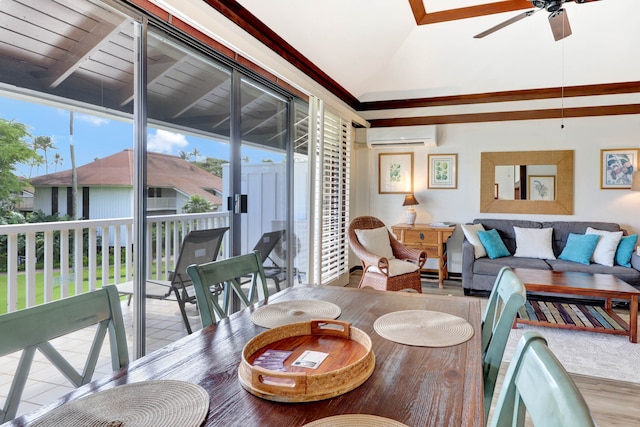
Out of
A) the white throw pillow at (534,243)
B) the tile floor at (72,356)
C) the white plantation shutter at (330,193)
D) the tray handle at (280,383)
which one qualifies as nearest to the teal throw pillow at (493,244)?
the white throw pillow at (534,243)

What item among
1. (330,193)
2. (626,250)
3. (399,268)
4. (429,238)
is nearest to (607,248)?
(626,250)

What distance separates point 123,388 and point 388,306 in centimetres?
104

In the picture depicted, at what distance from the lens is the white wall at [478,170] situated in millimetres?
4984

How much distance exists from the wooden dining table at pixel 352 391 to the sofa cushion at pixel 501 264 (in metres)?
3.44

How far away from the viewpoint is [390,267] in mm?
3918

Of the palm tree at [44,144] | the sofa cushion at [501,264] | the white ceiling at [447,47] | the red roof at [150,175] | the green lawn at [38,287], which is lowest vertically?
the sofa cushion at [501,264]

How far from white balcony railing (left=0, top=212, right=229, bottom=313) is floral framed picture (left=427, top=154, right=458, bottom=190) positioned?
3593 mm

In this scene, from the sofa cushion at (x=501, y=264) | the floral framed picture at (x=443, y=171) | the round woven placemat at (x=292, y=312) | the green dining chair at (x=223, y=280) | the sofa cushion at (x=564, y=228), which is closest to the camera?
the round woven placemat at (x=292, y=312)

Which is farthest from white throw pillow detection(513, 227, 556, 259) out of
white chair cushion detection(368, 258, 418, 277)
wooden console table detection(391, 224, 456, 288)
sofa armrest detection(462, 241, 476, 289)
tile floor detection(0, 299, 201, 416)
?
tile floor detection(0, 299, 201, 416)

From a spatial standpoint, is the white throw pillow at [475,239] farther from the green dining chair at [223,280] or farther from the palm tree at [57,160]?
the palm tree at [57,160]

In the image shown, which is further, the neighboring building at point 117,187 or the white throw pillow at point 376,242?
the white throw pillow at point 376,242

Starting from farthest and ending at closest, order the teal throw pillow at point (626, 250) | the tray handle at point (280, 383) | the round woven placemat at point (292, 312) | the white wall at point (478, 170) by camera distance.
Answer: the white wall at point (478, 170) < the teal throw pillow at point (626, 250) < the round woven placemat at point (292, 312) < the tray handle at point (280, 383)

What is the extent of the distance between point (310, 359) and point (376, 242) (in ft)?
10.6

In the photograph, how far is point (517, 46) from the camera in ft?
14.8
